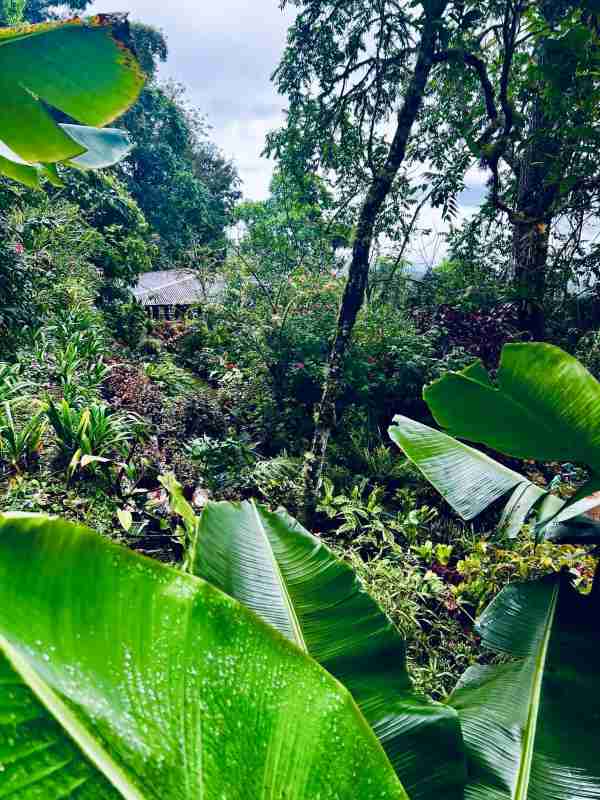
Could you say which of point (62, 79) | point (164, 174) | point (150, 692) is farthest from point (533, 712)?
point (164, 174)

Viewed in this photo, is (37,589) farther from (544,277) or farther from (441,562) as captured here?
(544,277)

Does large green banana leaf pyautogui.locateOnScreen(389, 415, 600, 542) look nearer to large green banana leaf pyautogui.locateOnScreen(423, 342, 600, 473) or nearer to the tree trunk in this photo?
large green banana leaf pyautogui.locateOnScreen(423, 342, 600, 473)

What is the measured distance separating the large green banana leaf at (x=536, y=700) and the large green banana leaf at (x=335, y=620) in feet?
0.42

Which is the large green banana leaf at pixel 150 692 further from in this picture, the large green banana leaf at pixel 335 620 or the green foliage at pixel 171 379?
the green foliage at pixel 171 379

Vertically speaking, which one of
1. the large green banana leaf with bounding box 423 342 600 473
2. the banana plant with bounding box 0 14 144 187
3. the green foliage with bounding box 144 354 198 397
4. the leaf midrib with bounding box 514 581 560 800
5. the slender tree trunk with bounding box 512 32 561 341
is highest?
the slender tree trunk with bounding box 512 32 561 341

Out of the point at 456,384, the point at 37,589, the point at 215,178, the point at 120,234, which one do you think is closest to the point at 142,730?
the point at 37,589

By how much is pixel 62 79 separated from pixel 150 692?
57.7 inches

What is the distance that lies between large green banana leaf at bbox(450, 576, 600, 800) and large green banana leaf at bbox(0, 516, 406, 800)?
16.6 inches

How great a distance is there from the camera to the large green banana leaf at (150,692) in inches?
14.1

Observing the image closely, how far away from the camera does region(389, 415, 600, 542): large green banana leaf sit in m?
1.04

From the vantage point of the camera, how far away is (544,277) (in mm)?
5238

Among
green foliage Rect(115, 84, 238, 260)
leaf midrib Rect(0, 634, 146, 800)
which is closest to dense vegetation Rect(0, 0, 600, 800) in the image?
leaf midrib Rect(0, 634, 146, 800)

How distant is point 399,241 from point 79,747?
237 inches

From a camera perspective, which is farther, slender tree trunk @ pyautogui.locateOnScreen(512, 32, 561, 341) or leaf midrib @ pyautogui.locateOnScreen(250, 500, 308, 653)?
slender tree trunk @ pyautogui.locateOnScreen(512, 32, 561, 341)
